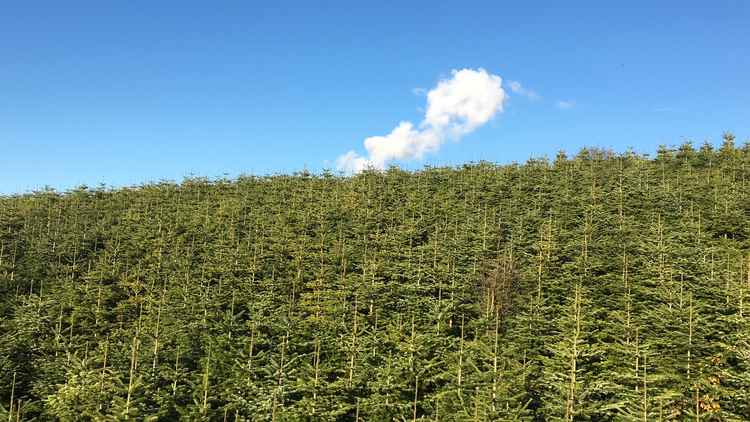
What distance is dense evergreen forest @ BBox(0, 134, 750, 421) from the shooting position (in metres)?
11.2

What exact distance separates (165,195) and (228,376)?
3358 centimetres

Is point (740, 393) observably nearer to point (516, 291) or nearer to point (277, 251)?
point (516, 291)

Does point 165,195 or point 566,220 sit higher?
point 165,195

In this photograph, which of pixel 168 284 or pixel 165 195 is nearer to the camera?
pixel 168 284

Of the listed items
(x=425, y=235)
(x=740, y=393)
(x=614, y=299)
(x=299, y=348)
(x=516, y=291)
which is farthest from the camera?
(x=425, y=235)

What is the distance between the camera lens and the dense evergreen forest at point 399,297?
11172mm

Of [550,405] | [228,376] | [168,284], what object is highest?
[168,284]

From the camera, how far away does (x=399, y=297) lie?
64.2ft

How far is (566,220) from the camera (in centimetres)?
2662

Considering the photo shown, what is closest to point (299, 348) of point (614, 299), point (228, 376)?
point (228, 376)

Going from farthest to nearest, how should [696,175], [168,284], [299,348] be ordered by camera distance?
1. [696,175]
2. [168,284]
3. [299,348]

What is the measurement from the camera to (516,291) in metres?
19.0

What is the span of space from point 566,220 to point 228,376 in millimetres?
22148

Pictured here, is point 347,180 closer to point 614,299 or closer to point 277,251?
point 277,251
